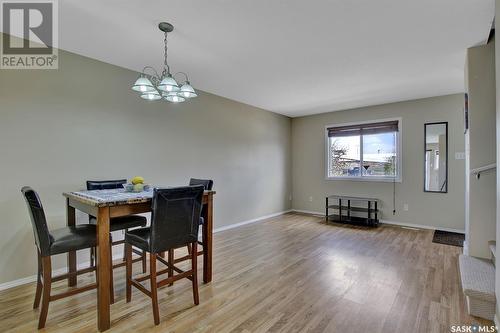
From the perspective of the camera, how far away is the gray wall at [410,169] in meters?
4.39

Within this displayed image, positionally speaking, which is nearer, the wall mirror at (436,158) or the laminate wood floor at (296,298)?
the laminate wood floor at (296,298)

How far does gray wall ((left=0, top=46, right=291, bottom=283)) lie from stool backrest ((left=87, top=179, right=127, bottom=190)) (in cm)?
19

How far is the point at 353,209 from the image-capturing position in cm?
523

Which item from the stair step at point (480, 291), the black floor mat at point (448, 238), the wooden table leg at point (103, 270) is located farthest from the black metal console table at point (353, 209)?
the wooden table leg at point (103, 270)

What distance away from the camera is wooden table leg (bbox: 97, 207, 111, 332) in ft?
5.96

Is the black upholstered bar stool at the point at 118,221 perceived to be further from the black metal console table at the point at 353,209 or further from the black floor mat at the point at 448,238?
the black floor mat at the point at 448,238

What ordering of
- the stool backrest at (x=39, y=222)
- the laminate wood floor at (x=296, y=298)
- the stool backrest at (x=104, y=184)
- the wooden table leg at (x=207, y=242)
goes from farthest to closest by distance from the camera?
the stool backrest at (x=104, y=184) < the wooden table leg at (x=207, y=242) < the laminate wood floor at (x=296, y=298) < the stool backrest at (x=39, y=222)

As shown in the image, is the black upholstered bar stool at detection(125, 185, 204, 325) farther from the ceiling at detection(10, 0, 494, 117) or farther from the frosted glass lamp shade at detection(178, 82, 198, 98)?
the ceiling at detection(10, 0, 494, 117)

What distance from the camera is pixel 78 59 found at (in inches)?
114

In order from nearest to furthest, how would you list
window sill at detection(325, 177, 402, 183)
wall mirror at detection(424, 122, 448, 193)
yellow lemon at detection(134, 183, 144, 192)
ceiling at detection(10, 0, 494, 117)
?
ceiling at detection(10, 0, 494, 117) → yellow lemon at detection(134, 183, 144, 192) → wall mirror at detection(424, 122, 448, 193) → window sill at detection(325, 177, 402, 183)

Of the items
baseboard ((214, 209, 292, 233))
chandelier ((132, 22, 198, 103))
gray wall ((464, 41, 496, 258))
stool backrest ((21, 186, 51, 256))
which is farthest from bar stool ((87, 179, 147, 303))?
gray wall ((464, 41, 496, 258))

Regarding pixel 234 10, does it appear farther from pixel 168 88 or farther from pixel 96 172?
pixel 96 172

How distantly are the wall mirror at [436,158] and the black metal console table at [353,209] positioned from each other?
1.00m

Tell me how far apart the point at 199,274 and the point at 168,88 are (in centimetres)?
194
